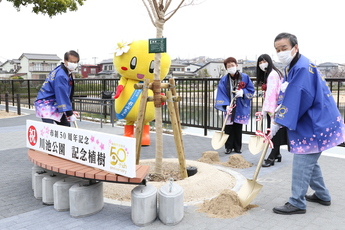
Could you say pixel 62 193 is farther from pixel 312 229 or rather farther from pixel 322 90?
pixel 322 90

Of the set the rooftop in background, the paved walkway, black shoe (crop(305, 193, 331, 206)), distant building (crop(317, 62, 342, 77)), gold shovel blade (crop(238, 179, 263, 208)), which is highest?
the rooftop in background

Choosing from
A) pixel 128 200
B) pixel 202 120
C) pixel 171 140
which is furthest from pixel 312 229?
pixel 202 120

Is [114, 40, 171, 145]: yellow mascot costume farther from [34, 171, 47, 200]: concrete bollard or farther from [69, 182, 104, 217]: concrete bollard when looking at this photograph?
[69, 182, 104, 217]: concrete bollard

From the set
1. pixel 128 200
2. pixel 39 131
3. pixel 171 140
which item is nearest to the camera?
pixel 128 200

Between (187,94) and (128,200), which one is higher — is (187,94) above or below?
above

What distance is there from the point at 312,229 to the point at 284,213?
38 cm

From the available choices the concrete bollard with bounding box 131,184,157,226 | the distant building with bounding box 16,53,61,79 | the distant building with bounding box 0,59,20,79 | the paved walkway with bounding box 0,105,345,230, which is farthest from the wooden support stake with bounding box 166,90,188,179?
the distant building with bounding box 0,59,20,79

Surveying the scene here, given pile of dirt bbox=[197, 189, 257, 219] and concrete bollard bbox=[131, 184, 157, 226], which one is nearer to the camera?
concrete bollard bbox=[131, 184, 157, 226]

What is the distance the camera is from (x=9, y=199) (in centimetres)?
419

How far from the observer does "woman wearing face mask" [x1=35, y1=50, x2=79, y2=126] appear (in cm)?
482

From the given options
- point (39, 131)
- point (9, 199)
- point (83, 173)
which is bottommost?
point (9, 199)

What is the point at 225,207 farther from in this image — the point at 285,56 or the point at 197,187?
the point at 285,56

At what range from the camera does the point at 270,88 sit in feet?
16.4

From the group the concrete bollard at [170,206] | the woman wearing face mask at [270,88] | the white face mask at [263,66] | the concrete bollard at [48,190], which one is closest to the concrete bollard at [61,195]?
the concrete bollard at [48,190]
